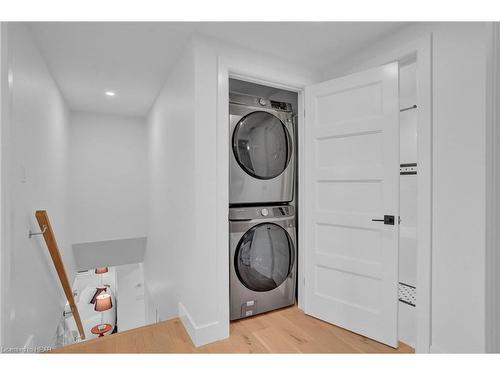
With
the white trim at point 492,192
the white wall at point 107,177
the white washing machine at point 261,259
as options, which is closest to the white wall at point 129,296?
the white wall at point 107,177

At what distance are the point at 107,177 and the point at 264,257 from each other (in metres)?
3.18

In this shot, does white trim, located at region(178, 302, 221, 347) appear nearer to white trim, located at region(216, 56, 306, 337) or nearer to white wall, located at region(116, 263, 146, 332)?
A: white trim, located at region(216, 56, 306, 337)

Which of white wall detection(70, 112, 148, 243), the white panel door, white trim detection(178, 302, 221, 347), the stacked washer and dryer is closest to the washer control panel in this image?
the stacked washer and dryer

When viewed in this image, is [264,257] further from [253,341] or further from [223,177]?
[223,177]

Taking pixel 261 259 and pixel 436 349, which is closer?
pixel 436 349

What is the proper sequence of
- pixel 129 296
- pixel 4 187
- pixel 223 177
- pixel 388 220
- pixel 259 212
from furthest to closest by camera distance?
pixel 129 296 → pixel 259 212 → pixel 223 177 → pixel 388 220 → pixel 4 187

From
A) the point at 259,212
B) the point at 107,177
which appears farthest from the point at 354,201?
the point at 107,177

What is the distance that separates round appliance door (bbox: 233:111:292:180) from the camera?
6.86 ft

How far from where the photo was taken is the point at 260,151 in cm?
218

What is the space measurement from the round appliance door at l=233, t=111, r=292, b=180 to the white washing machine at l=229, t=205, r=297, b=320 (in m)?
0.34

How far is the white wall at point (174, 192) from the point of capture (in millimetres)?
1855

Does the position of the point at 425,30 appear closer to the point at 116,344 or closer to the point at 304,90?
the point at 304,90

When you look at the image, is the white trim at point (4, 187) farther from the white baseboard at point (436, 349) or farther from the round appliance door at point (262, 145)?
the white baseboard at point (436, 349)

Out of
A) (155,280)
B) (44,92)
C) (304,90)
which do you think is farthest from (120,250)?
(304,90)
